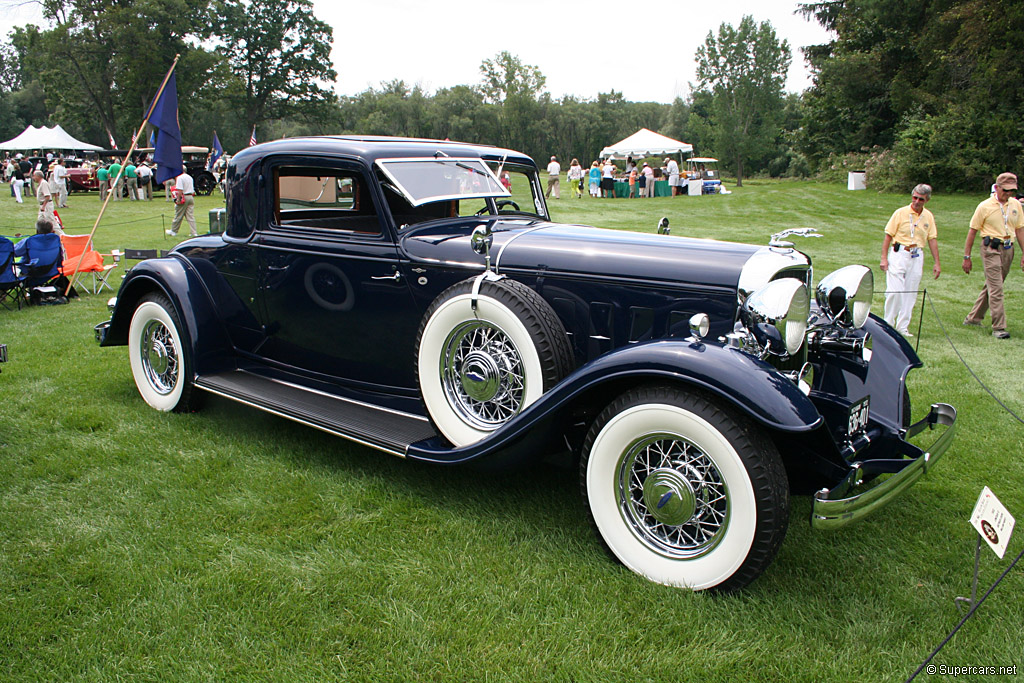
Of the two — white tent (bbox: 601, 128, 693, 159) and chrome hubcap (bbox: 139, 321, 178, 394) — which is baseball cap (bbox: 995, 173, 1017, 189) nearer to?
chrome hubcap (bbox: 139, 321, 178, 394)

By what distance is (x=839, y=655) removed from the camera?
258 cm

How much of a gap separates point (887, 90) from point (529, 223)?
33.9 meters

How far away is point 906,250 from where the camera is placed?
25.4ft

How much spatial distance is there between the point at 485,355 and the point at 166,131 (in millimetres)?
6641

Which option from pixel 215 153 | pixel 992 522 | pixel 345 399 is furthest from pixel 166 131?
pixel 215 153

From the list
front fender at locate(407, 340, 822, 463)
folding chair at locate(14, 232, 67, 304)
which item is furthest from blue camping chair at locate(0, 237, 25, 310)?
front fender at locate(407, 340, 822, 463)

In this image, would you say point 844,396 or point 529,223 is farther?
point 529,223

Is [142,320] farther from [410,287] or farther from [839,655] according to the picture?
[839,655]

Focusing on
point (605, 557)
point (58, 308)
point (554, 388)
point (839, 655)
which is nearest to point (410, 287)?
point (554, 388)

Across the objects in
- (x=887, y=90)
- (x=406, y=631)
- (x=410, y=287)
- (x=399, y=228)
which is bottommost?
(x=406, y=631)

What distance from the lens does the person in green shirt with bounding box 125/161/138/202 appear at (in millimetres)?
25938

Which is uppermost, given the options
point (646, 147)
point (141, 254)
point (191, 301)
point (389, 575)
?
point (646, 147)

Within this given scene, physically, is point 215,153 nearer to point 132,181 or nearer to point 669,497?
point 132,181

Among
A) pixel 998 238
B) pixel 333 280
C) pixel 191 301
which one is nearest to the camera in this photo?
pixel 333 280
